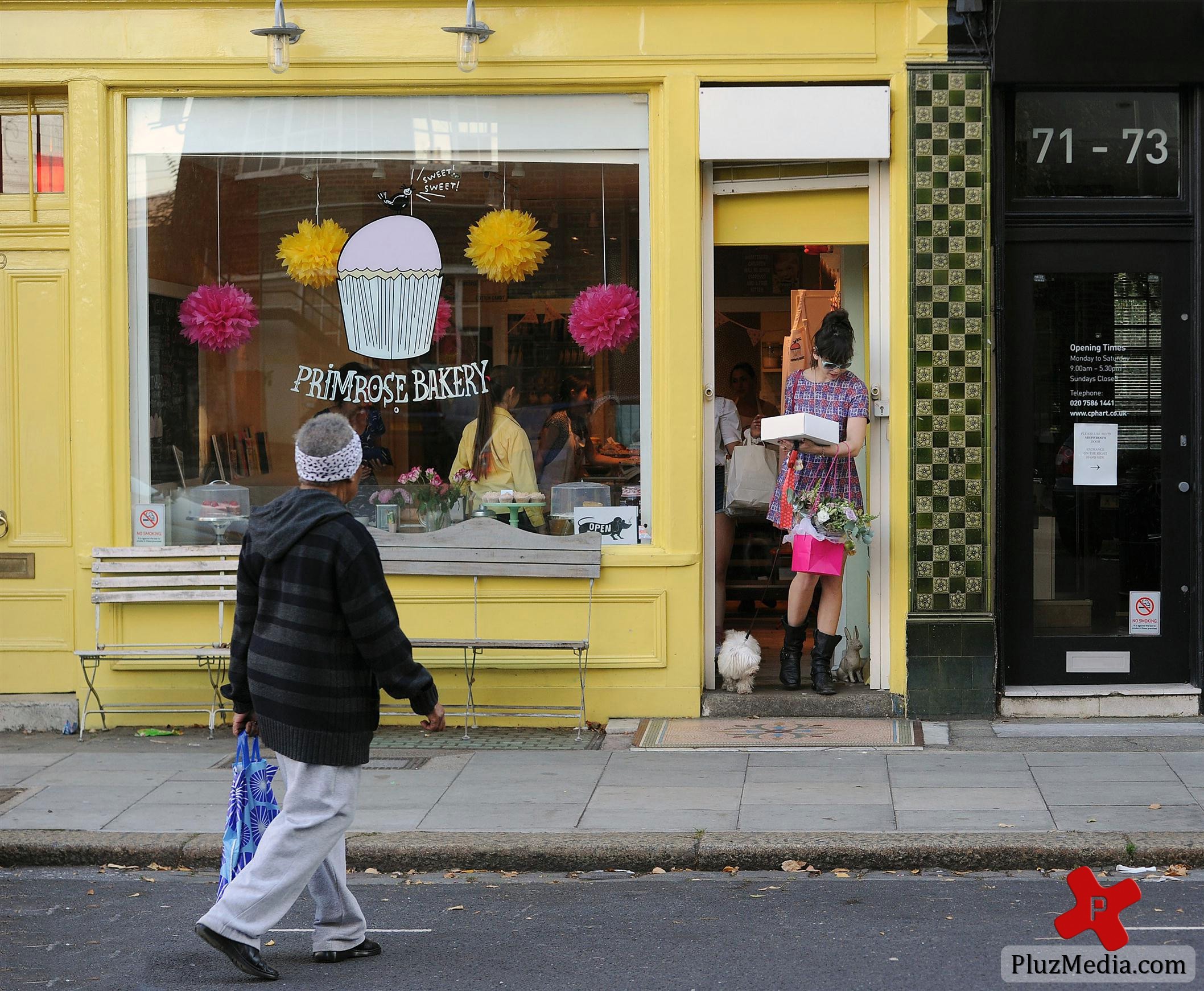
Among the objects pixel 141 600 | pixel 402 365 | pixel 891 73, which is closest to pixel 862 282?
pixel 891 73

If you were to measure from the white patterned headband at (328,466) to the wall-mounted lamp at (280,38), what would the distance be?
14.0 feet

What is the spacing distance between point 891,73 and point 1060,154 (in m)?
1.12

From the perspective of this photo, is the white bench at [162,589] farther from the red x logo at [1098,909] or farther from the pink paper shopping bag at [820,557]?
the red x logo at [1098,909]

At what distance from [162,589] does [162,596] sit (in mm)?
51

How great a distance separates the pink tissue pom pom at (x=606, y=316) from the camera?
8633 millimetres

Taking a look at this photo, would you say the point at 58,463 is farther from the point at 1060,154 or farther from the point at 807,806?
the point at 1060,154

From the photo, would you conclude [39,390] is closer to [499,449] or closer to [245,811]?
[499,449]

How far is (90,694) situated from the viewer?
8.60 m

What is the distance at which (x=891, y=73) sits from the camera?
834 centimetres

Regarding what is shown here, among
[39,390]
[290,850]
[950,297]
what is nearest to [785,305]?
[950,297]

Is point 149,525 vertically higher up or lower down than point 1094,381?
lower down

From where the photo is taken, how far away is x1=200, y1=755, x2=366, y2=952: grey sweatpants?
4660 millimetres

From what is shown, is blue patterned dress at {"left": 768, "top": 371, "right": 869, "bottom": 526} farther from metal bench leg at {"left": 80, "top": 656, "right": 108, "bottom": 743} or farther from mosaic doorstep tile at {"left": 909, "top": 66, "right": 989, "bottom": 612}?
metal bench leg at {"left": 80, "top": 656, "right": 108, "bottom": 743}

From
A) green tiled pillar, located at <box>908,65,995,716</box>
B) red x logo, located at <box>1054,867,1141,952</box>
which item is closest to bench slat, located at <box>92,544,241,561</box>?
green tiled pillar, located at <box>908,65,995,716</box>
